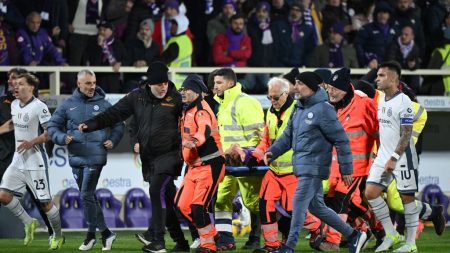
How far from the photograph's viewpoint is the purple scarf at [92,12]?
2233 centimetres

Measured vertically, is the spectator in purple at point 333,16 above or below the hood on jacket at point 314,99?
above

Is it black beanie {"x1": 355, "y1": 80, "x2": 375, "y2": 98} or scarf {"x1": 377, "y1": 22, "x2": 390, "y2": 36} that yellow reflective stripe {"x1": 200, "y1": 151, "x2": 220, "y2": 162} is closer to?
black beanie {"x1": 355, "y1": 80, "x2": 375, "y2": 98}

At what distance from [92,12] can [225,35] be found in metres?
2.49

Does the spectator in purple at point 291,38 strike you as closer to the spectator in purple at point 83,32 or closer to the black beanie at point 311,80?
the spectator in purple at point 83,32

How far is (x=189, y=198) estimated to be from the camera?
591 inches

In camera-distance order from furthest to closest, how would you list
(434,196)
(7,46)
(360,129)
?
(434,196)
(7,46)
(360,129)

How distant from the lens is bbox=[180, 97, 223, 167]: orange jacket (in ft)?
48.9

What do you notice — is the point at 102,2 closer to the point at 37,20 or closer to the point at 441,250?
the point at 37,20

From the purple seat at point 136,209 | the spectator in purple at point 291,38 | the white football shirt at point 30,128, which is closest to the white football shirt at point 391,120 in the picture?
the white football shirt at point 30,128

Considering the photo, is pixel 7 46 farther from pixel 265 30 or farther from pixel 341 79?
pixel 341 79

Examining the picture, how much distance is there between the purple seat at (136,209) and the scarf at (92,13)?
317 centimetres

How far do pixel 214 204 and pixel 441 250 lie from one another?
3153 millimetres

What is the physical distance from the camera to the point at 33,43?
21672 millimetres

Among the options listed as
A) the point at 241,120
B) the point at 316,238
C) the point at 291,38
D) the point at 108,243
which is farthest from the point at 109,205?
the point at 316,238
